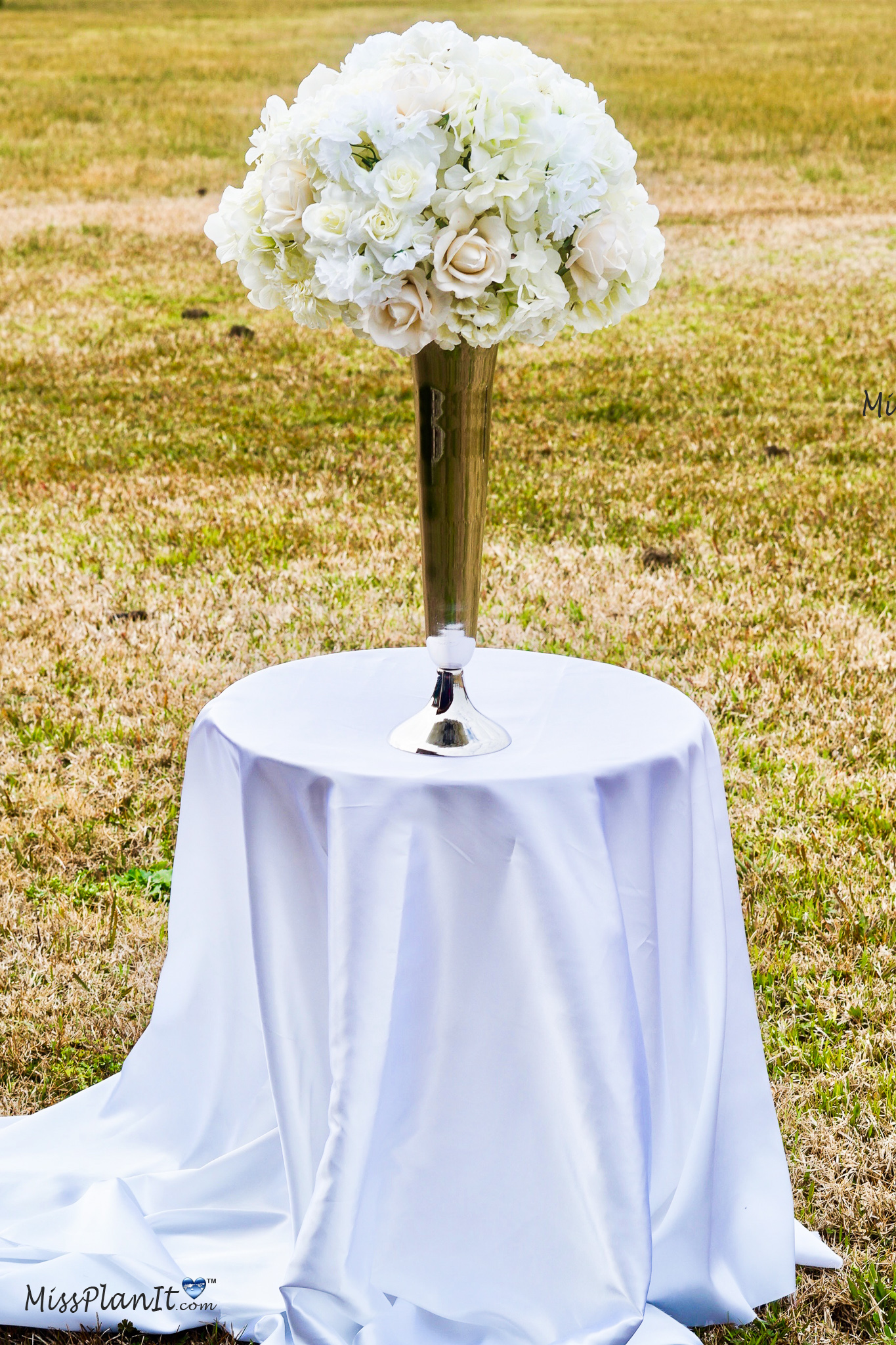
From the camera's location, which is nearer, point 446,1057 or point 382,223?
point 382,223

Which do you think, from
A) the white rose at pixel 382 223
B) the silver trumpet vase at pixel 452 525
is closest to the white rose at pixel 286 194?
the white rose at pixel 382 223

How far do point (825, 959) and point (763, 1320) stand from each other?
4.22 feet

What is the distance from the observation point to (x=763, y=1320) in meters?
2.41

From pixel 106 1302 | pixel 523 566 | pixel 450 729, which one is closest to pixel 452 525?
pixel 450 729

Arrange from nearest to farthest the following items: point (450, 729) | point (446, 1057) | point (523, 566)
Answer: point (446, 1057), point (450, 729), point (523, 566)

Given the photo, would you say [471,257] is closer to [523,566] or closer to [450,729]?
[450,729]

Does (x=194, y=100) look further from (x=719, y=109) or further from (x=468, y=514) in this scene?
(x=468, y=514)

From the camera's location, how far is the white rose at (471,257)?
1.94 metres

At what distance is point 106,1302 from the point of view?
2.37 metres

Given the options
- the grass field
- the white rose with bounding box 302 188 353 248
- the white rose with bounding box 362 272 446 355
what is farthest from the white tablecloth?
the white rose with bounding box 302 188 353 248

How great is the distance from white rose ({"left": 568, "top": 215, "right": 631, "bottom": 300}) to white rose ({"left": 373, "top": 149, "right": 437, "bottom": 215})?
0.27 meters

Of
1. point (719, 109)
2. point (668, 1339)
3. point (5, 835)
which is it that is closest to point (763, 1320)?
point (668, 1339)

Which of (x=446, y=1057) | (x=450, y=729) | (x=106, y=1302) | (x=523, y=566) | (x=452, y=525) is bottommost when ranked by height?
(x=106, y=1302)

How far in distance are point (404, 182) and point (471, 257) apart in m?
0.14
